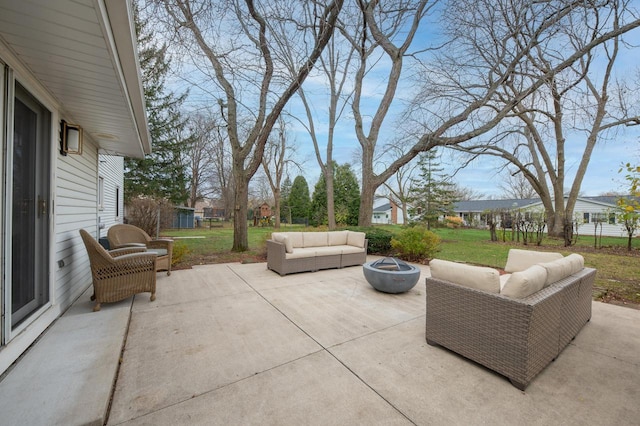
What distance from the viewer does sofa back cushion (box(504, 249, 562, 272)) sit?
3.19 m

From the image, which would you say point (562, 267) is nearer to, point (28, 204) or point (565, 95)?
point (28, 204)

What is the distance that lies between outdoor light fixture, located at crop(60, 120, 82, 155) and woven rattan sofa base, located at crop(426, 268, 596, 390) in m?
4.73

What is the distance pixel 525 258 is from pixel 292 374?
3.21 m

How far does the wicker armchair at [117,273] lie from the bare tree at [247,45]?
12.5 ft

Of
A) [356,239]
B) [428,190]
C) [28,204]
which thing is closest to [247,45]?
[28,204]

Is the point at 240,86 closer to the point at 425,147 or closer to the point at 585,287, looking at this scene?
the point at 425,147

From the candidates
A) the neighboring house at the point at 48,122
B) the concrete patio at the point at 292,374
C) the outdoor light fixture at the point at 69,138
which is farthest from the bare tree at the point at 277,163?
the concrete patio at the point at 292,374

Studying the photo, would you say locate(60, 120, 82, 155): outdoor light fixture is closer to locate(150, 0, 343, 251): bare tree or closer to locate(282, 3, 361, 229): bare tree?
locate(150, 0, 343, 251): bare tree

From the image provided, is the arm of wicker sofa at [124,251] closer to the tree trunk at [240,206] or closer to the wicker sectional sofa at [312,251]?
the wicker sectional sofa at [312,251]

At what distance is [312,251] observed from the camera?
5734 mm

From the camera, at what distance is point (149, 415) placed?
1692 millimetres

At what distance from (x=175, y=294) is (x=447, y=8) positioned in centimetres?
921

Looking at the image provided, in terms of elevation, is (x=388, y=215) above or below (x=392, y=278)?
above

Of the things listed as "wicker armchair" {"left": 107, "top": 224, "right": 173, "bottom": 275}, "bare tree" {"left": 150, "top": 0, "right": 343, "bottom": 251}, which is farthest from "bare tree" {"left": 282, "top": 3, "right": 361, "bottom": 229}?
"wicker armchair" {"left": 107, "top": 224, "right": 173, "bottom": 275}
